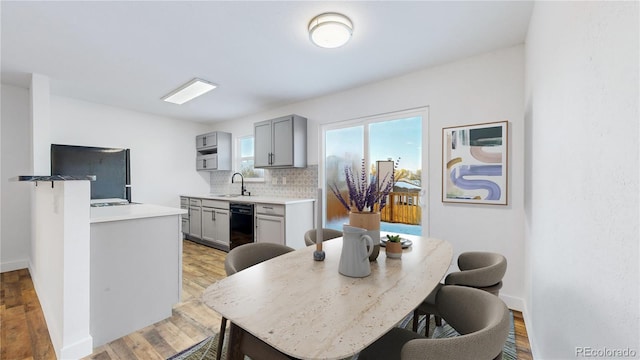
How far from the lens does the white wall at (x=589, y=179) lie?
0.62m

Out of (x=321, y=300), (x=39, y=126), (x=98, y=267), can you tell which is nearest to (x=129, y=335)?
(x=98, y=267)

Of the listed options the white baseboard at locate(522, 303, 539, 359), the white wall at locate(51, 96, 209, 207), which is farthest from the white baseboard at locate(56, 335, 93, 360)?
the white wall at locate(51, 96, 209, 207)

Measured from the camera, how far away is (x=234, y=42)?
233 cm

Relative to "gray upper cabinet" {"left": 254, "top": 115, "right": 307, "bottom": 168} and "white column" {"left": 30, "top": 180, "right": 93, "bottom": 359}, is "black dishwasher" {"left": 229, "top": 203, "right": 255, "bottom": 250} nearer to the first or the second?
"gray upper cabinet" {"left": 254, "top": 115, "right": 307, "bottom": 168}

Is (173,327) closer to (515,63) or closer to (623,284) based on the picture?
(623,284)

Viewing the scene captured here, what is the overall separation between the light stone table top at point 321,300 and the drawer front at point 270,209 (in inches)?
84.0

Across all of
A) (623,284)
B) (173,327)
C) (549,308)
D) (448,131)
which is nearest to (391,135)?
(448,131)

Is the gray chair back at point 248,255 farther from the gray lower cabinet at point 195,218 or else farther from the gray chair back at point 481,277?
the gray lower cabinet at point 195,218

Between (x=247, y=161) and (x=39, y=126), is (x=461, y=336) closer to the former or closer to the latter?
(x=39, y=126)

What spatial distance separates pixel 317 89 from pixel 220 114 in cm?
235

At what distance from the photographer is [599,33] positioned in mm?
775

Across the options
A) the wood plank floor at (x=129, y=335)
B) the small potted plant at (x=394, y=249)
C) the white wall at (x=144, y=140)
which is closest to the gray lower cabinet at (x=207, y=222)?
the white wall at (x=144, y=140)

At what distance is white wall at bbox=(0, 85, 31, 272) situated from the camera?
3398mm

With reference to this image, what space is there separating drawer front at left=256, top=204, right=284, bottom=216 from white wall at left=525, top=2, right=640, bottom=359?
9.09 ft
